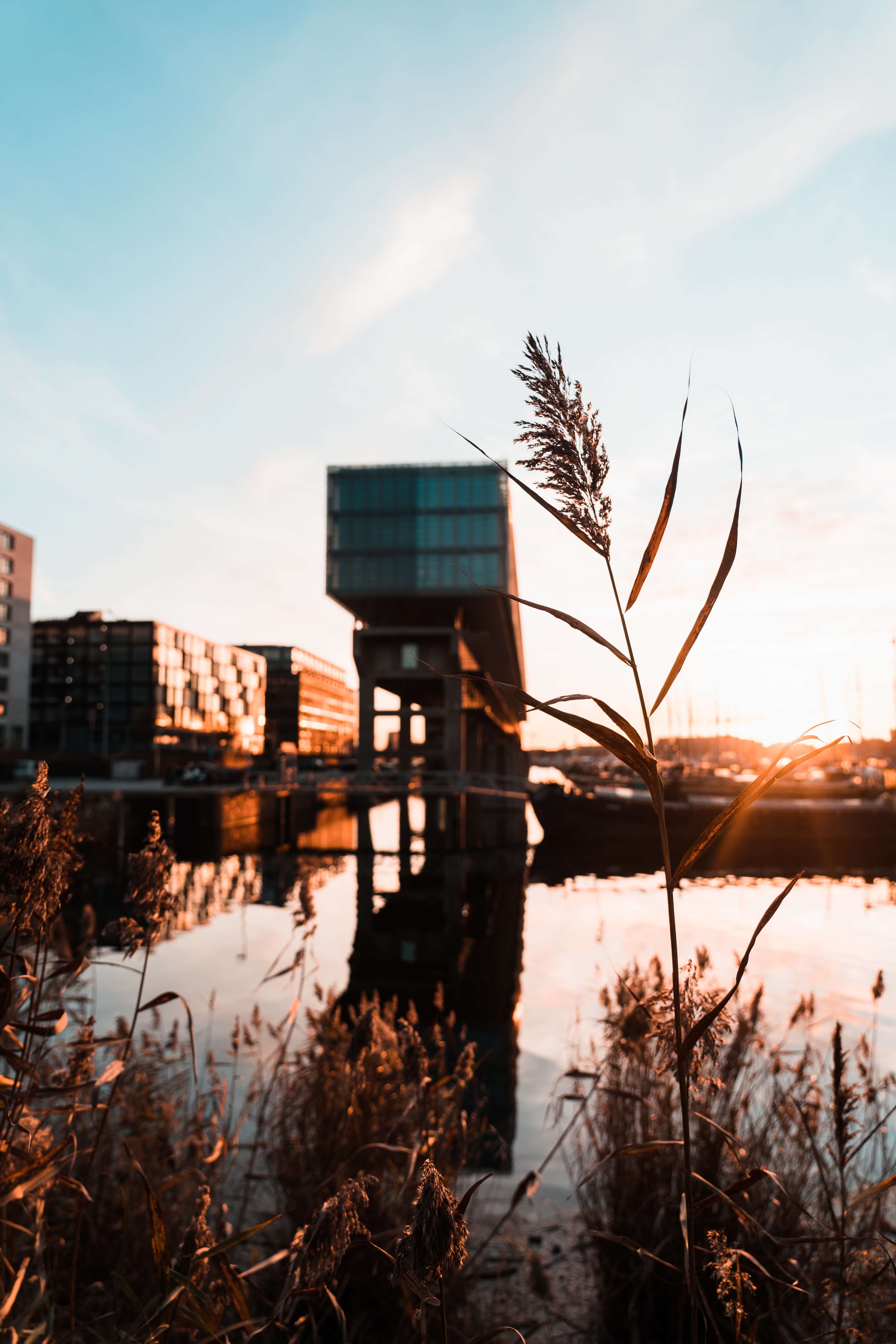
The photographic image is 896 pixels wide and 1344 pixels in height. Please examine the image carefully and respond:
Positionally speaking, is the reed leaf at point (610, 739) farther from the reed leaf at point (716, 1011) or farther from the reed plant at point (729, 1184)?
the reed plant at point (729, 1184)

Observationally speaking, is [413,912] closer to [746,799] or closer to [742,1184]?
[742,1184]

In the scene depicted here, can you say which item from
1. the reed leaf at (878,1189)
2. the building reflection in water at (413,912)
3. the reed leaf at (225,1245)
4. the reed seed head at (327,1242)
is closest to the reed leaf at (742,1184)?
the reed leaf at (878,1189)

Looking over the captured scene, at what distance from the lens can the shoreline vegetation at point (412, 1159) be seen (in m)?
1.18

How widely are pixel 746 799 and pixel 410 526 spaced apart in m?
55.0

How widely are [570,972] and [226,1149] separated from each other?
9033 mm

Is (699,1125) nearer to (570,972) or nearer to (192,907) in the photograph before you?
(570,972)

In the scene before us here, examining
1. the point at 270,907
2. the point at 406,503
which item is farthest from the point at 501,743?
the point at 270,907

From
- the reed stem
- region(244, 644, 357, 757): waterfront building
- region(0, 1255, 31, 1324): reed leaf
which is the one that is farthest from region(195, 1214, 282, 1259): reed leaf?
region(244, 644, 357, 757): waterfront building

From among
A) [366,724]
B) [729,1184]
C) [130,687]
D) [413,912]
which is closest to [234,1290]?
[729,1184]

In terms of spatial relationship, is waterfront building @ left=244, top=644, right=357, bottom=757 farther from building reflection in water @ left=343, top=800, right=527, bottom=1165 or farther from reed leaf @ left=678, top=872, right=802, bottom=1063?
reed leaf @ left=678, top=872, right=802, bottom=1063

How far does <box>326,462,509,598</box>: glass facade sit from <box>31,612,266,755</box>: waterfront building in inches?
870

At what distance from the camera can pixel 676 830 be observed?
29.6 m

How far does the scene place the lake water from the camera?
26.4 ft

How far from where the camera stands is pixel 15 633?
222 feet
